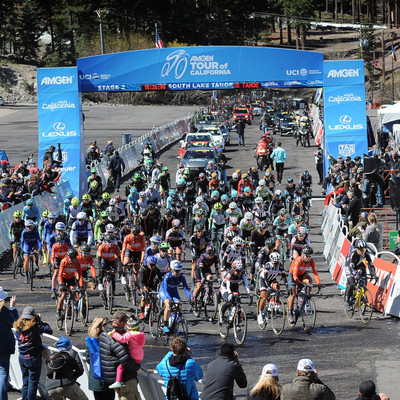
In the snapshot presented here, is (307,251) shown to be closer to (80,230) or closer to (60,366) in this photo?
(80,230)

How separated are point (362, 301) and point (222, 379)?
29.4ft

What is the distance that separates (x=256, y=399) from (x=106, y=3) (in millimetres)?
105862

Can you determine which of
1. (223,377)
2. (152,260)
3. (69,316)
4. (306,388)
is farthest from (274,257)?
(306,388)

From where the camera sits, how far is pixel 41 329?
444 inches

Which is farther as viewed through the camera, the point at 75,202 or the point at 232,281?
the point at 75,202

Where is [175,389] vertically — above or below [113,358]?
below

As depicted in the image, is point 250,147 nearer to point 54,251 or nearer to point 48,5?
point 54,251

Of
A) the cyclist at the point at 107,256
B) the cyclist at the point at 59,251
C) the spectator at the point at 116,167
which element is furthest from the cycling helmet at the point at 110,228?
the spectator at the point at 116,167

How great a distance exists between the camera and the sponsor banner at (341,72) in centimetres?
3388

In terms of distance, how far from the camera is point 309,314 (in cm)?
1852

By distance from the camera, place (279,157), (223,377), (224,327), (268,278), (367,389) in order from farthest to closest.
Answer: (279,157), (268,278), (224,327), (223,377), (367,389)

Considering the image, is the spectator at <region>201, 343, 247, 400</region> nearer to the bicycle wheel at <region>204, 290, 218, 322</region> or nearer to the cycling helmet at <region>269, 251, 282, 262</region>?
the cycling helmet at <region>269, 251, 282, 262</region>

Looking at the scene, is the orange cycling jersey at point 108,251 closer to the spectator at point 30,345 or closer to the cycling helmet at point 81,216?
the cycling helmet at point 81,216

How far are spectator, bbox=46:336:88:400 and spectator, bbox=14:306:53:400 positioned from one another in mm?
774
